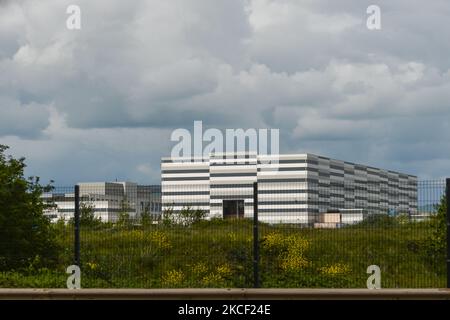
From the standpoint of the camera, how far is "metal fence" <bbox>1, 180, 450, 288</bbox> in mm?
21234

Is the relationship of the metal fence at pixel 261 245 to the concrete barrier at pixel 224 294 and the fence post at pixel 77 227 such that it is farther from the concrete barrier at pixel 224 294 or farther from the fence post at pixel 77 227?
the concrete barrier at pixel 224 294

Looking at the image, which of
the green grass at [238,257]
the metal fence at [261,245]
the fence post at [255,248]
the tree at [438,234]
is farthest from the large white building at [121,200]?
the tree at [438,234]

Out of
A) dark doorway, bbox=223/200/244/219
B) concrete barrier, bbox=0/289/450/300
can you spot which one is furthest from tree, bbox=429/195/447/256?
dark doorway, bbox=223/200/244/219

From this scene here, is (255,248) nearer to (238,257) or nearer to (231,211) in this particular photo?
(238,257)

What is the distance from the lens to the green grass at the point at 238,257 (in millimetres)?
21250

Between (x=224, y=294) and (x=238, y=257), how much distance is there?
3.83 m

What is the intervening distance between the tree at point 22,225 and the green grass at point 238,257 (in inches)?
13.6

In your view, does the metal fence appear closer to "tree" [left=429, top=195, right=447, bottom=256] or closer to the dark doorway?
"tree" [left=429, top=195, right=447, bottom=256]

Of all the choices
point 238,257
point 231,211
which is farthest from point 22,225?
point 231,211

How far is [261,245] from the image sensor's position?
2217 centimetres

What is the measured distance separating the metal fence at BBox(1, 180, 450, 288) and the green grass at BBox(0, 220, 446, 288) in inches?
0.9
